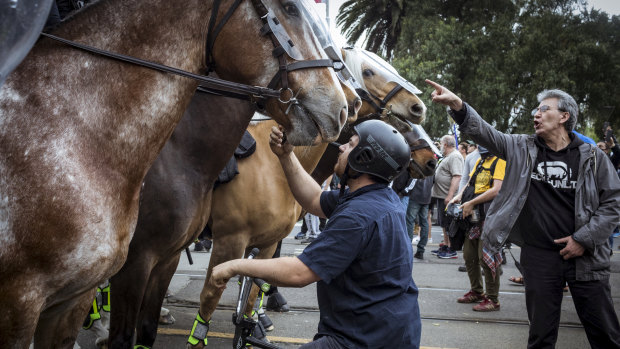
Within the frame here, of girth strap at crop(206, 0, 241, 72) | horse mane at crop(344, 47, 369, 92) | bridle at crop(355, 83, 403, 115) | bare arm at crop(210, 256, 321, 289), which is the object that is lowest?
bare arm at crop(210, 256, 321, 289)

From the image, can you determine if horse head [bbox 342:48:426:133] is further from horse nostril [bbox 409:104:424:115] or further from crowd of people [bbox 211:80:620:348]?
crowd of people [bbox 211:80:620:348]

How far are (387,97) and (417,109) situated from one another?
326mm

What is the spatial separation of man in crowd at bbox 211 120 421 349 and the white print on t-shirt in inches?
84.5

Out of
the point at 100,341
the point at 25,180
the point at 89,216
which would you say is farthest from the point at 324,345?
the point at 100,341

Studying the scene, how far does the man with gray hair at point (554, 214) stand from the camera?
4238mm

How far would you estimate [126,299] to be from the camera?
137 inches

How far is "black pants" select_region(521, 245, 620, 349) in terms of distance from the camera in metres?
4.16

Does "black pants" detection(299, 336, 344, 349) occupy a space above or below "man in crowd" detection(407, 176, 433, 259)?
above

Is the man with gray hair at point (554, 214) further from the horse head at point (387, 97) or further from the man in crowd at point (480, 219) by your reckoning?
the man in crowd at point (480, 219)

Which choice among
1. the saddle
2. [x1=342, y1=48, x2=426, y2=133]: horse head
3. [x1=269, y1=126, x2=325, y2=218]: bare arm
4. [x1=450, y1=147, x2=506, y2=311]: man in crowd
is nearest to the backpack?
[x1=450, y1=147, x2=506, y2=311]: man in crowd

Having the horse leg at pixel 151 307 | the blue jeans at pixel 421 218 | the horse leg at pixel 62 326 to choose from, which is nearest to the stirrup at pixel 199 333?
the horse leg at pixel 151 307

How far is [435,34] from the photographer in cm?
2497

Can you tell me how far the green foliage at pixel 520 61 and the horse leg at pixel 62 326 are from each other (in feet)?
68.4

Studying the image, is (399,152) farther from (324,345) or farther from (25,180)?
(25,180)
